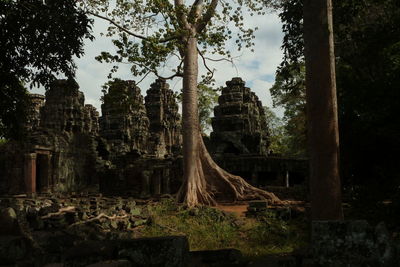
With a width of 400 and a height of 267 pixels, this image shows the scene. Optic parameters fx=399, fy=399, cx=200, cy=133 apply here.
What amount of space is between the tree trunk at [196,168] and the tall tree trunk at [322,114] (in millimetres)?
7062

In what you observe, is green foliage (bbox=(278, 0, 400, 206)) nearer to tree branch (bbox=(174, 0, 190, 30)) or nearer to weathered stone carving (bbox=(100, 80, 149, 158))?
tree branch (bbox=(174, 0, 190, 30))

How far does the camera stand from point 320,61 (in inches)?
222

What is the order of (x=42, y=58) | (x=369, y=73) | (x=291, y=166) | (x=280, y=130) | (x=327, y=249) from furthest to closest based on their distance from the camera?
(x=280, y=130) < (x=291, y=166) < (x=369, y=73) < (x=42, y=58) < (x=327, y=249)

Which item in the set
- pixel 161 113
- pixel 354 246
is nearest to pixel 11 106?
pixel 354 246

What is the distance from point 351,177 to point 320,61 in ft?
9.59

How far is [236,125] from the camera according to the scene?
973 inches

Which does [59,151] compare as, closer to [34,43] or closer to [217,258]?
[34,43]

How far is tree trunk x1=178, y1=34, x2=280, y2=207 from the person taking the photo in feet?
40.8

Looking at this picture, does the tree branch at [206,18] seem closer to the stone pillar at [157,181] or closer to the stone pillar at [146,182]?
the stone pillar at [157,181]

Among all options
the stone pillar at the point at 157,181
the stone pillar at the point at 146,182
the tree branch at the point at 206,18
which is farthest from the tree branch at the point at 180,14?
the stone pillar at the point at 146,182

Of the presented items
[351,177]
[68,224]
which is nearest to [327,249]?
[351,177]

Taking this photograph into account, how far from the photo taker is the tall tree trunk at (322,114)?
5367 mm

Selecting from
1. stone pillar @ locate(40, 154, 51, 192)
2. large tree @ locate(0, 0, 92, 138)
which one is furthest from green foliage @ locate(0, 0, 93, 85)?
stone pillar @ locate(40, 154, 51, 192)

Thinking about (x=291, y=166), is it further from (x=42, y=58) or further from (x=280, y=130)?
(x=280, y=130)
